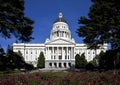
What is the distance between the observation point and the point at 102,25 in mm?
30094

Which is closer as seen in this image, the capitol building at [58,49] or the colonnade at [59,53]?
the capitol building at [58,49]

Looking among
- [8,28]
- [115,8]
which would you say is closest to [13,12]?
[8,28]

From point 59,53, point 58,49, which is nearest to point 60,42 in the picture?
point 58,49

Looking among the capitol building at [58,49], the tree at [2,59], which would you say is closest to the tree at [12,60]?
the tree at [2,59]

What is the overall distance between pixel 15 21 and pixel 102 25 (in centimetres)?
950

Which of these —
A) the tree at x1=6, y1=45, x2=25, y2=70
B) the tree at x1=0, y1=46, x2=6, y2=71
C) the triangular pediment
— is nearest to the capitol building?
the triangular pediment

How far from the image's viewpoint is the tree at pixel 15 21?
2894cm

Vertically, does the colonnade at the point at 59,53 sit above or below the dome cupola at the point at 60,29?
below

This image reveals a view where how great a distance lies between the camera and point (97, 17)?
3189 cm

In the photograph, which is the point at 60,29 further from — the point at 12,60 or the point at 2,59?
the point at 2,59

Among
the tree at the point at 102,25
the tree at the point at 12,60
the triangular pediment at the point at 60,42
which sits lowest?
the tree at the point at 12,60

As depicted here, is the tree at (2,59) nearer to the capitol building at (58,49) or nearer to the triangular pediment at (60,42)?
the capitol building at (58,49)

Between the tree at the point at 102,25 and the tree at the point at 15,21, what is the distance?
6.34 m

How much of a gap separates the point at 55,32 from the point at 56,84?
12553 centimetres
